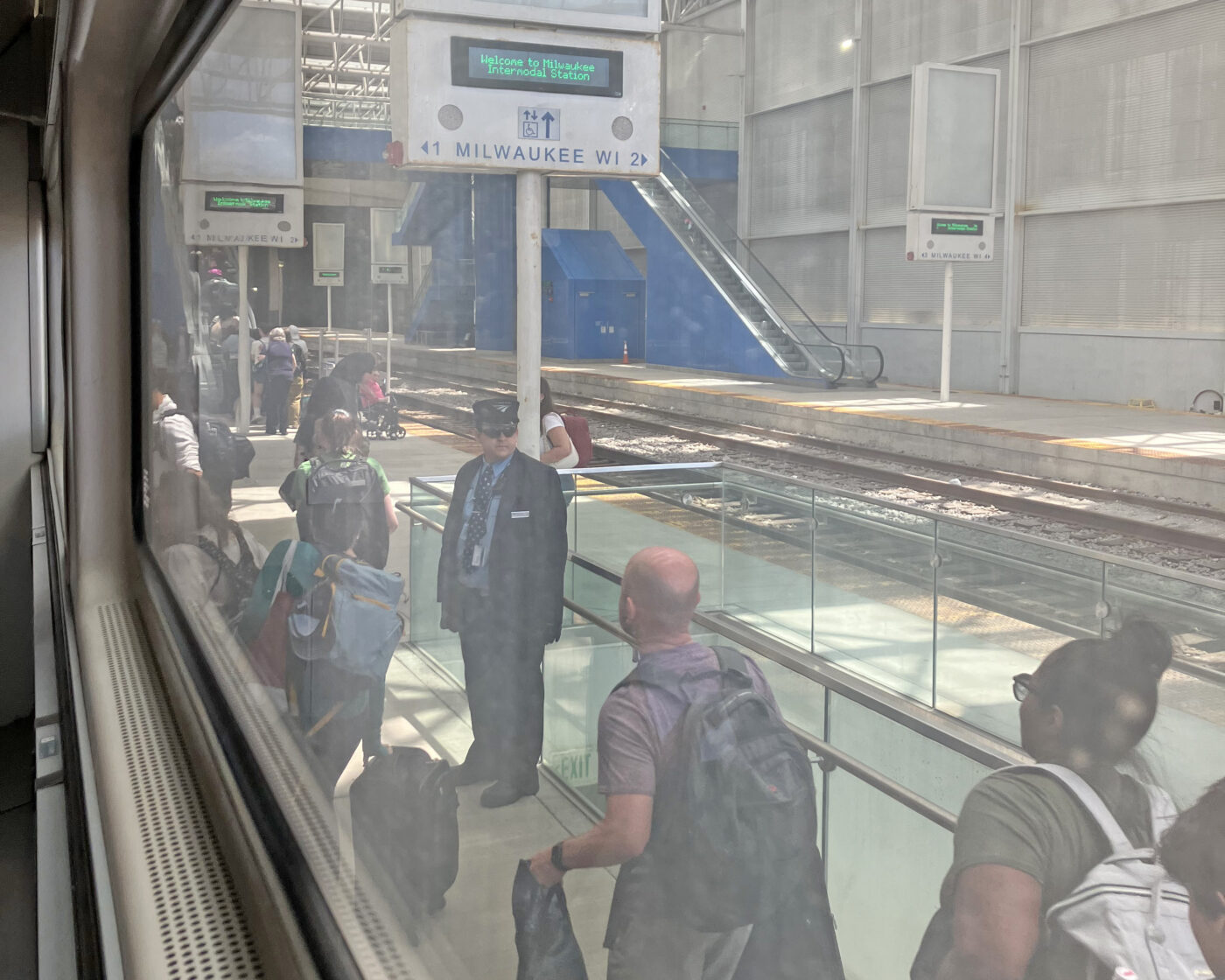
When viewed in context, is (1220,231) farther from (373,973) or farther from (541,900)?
(373,973)

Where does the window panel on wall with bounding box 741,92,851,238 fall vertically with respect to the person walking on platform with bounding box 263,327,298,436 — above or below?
above

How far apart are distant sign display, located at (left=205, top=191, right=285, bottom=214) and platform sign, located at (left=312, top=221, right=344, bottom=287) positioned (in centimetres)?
23

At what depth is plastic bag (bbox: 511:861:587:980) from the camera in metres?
0.71

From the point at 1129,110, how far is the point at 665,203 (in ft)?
1.18

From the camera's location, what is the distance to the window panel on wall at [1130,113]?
0.75 metres

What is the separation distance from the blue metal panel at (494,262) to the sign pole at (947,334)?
50cm

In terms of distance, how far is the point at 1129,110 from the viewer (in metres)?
0.89

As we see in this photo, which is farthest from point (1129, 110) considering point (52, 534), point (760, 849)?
point (52, 534)

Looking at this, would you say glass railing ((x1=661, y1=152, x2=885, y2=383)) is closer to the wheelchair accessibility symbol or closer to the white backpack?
the wheelchair accessibility symbol

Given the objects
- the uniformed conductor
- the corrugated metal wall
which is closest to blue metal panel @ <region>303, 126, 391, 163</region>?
the uniformed conductor

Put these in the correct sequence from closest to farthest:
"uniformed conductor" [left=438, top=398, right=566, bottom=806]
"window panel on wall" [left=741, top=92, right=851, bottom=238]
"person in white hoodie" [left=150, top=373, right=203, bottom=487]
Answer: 1. "uniformed conductor" [left=438, top=398, right=566, bottom=806]
2. "window panel on wall" [left=741, top=92, right=851, bottom=238]
3. "person in white hoodie" [left=150, top=373, right=203, bottom=487]

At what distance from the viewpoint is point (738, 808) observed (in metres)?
0.58

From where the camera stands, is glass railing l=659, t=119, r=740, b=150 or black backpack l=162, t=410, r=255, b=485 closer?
glass railing l=659, t=119, r=740, b=150

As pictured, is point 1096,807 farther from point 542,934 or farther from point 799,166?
point 799,166
